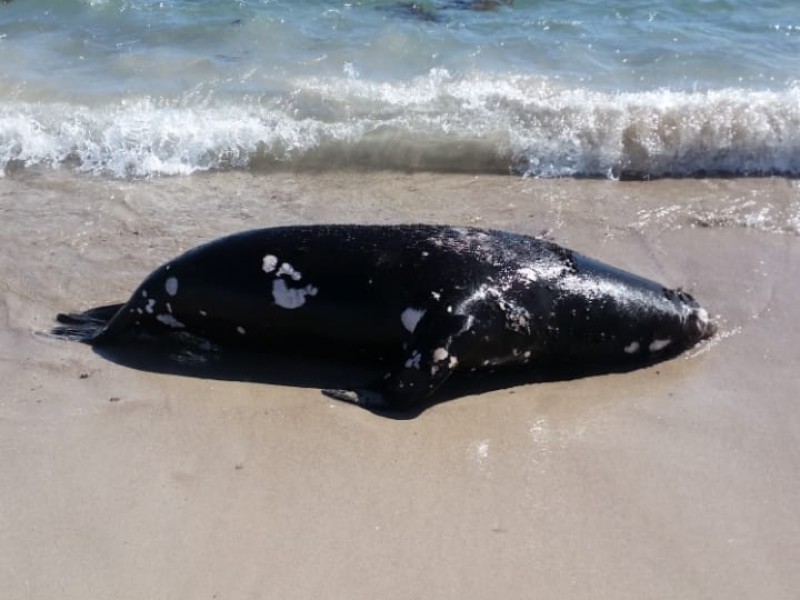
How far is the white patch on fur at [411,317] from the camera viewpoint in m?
4.65

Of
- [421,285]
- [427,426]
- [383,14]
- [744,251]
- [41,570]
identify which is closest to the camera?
[41,570]

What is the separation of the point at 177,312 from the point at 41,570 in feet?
5.97

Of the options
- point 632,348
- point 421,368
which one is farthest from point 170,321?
point 632,348

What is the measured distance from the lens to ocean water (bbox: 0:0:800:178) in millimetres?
7781

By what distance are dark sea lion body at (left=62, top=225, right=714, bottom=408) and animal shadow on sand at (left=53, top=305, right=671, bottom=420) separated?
54mm

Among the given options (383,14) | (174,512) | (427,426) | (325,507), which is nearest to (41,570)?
(174,512)

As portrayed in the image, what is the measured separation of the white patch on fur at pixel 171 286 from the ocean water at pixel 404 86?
9.26 feet

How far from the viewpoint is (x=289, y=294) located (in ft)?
15.8

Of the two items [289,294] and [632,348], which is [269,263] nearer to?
[289,294]

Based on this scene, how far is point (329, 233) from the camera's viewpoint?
4.98 metres

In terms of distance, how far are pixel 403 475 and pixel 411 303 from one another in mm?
1008

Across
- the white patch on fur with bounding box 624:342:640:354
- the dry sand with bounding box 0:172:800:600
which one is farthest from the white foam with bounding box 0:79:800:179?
the white patch on fur with bounding box 624:342:640:354

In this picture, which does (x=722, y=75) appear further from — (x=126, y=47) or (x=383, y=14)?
(x=126, y=47)

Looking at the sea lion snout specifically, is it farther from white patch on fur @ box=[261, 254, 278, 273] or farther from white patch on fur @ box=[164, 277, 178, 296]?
white patch on fur @ box=[164, 277, 178, 296]
